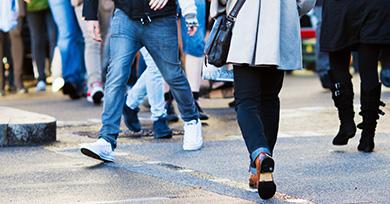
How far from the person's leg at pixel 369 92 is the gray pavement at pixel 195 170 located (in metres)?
0.17

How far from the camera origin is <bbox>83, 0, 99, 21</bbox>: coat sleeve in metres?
7.29

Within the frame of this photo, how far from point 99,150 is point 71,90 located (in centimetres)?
547

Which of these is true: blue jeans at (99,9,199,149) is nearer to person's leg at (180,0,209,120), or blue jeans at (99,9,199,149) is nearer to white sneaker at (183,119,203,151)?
white sneaker at (183,119,203,151)

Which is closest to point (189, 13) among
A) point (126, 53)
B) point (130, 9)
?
point (130, 9)

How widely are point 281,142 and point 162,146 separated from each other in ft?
3.13

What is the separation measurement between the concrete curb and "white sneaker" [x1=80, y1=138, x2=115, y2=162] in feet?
4.05

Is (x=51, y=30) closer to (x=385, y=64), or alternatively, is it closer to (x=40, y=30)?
(x=40, y=30)

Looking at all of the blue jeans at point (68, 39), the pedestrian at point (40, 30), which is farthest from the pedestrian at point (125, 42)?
the pedestrian at point (40, 30)

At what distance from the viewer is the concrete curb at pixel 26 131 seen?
8.29 metres

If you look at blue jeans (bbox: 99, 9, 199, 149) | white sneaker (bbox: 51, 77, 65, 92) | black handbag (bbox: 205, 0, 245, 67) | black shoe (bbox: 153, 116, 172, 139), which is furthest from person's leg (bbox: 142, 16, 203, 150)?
white sneaker (bbox: 51, 77, 65, 92)

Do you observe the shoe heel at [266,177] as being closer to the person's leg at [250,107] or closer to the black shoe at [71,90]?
the person's leg at [250,107]

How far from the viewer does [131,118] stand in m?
9.02

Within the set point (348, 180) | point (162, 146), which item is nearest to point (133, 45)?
point (162, 146)

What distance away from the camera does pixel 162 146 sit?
27.4 ft
